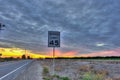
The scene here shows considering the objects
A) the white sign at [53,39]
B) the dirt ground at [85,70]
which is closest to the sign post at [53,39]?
the white sign at [53,39]

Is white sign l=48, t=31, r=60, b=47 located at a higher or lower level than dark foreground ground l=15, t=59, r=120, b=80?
higher

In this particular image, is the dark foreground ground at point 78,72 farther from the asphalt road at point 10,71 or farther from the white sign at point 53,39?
the white sign at point 53,39

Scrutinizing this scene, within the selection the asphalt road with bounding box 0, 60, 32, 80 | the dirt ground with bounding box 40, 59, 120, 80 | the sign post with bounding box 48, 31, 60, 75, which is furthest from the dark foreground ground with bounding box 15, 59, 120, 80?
the sign post with bounding box 48, 31, 60, 75

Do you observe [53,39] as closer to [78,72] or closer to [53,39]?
[53,39]

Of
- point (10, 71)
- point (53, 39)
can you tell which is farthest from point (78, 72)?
point (53, 39)

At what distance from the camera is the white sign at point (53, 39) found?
68.6 feet

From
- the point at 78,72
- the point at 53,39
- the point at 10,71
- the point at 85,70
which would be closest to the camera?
the point at 53,39

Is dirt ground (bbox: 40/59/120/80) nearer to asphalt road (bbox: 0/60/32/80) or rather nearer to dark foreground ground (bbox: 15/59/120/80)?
dark foreground ground (bbox: 15/59/120/80)

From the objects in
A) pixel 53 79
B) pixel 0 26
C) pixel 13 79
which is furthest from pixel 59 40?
pixel 0 26

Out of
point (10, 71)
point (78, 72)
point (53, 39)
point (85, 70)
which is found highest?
point (53, 39)

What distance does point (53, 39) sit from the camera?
2102 cm

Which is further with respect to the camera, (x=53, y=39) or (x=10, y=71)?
(x=10, y=71)

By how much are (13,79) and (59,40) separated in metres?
5.53

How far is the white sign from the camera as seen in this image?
20906mm
